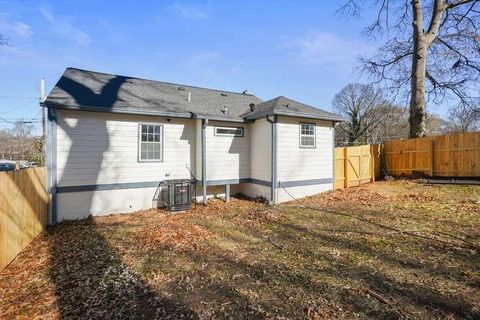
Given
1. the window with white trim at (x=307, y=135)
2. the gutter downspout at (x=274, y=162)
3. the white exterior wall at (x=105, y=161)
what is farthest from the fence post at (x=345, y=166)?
the white exterior wall at (x=105, y=161)

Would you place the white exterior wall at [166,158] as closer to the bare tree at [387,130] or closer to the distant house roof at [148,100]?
the distant house roof at [148,100]

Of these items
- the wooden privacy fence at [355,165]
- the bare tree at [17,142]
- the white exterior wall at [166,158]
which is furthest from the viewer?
the bare tree at [17,142]

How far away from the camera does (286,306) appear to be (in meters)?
3.55

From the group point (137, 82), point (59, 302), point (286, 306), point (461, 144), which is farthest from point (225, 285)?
point (461, 144)

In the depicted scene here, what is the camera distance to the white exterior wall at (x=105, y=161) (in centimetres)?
843

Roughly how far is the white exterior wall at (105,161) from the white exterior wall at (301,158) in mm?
3962

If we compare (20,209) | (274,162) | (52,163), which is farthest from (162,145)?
(20,209)

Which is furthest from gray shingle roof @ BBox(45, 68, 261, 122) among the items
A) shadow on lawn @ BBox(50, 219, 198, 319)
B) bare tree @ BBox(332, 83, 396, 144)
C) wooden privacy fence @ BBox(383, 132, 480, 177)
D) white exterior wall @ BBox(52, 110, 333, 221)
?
bare tree @ BBox(332, 83, 396, 144)

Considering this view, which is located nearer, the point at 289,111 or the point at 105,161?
the point at 105,161

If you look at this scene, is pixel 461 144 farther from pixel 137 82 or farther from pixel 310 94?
pixel 310 94

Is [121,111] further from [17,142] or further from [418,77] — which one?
[17,142]

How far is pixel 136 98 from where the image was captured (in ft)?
33.6

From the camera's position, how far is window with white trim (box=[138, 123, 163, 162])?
380 inches

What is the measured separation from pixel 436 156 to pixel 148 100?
13.6 metres
